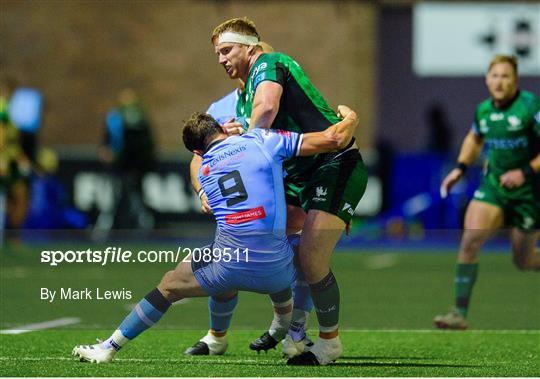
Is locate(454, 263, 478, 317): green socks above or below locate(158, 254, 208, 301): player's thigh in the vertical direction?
below

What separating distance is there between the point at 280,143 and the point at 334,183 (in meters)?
0.70

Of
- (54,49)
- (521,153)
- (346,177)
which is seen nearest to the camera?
(346,177)

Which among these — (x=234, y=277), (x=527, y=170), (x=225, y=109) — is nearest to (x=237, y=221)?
(x=234, y=277)

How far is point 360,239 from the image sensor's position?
2447 cm

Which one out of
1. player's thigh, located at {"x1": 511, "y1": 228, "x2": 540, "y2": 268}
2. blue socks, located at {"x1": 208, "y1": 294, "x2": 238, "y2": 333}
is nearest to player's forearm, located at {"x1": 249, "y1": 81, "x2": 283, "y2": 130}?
blue socks, located at {"x1": 208, "y1": 294, "x2": 238, "y2": 333}

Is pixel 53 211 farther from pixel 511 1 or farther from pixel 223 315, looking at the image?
pixel 223 315

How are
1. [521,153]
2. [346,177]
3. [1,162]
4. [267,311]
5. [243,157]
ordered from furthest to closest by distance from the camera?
1. [1,162]
2. [267,311]
3. [521,153]
4. [346,177]
5. [243,157]

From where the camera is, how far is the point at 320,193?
9.54 m

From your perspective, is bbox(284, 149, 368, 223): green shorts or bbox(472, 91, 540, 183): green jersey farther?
bbox(472, 91, 540, 183): green jersey

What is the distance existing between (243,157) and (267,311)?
15.4 ft

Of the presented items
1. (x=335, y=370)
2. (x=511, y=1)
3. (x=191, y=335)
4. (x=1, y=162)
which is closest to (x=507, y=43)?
(x=511, y=1)

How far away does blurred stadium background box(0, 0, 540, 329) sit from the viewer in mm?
25156

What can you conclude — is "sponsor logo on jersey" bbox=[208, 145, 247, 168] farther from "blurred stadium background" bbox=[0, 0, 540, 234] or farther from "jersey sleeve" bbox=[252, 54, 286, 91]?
"blurred stadium background" bbox=[0, 0, 540, 234]

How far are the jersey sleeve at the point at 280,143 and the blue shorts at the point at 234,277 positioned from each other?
2.20ft
